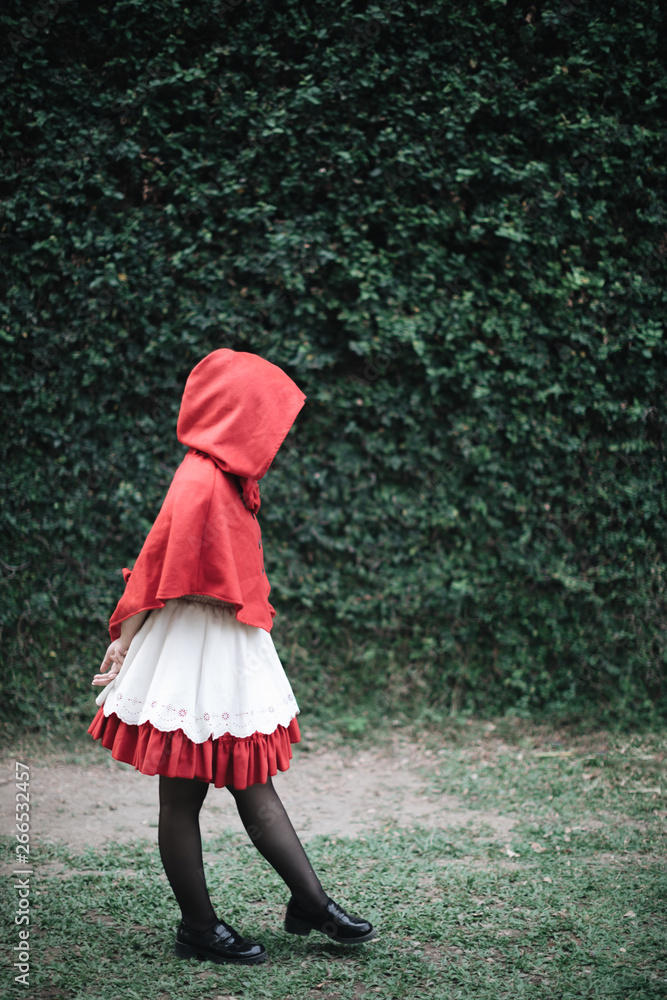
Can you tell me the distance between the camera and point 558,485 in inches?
175

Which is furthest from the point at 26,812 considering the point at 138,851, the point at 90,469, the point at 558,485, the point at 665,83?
the point at 665,83

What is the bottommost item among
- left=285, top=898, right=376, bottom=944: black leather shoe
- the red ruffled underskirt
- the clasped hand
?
left=285, top=898, right=376, bottom=944: black leather shoe

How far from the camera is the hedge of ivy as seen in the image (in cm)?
420

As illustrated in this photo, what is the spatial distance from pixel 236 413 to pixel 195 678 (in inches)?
31.5

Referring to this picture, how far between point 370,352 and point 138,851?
2.84 meters

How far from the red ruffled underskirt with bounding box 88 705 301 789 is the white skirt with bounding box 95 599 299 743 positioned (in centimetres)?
3

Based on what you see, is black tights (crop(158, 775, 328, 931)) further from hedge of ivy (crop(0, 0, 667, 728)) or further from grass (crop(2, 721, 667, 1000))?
hedge of ivy (crop(0, 0, 667, 728))

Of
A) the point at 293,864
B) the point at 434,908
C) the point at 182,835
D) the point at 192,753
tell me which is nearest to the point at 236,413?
the point at 192,753

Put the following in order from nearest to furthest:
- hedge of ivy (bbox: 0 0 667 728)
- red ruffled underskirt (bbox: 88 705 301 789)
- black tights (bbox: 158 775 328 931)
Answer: red ruffled underskirt (bbox: 88 705 301 789), black tights (bbox: 158 775 328 931), hedge of ivy (bbox: 0 0 667 728)

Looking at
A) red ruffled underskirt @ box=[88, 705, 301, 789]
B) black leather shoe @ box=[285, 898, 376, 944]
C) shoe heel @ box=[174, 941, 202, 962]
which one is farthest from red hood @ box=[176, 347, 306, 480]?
shoe heel @ box=[174, 941, 202, 962]

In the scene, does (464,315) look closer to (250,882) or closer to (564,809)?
(564,809)

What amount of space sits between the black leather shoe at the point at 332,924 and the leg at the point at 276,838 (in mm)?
44

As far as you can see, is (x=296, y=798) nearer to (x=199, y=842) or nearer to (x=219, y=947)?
(x=219, y=947)

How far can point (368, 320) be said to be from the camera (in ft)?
14.3
